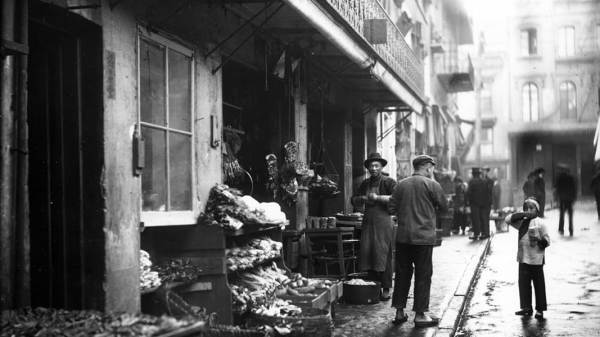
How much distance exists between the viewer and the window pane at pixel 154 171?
670 centimetres

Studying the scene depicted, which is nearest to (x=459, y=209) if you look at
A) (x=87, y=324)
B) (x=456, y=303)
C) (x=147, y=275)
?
(x=456, y=303)

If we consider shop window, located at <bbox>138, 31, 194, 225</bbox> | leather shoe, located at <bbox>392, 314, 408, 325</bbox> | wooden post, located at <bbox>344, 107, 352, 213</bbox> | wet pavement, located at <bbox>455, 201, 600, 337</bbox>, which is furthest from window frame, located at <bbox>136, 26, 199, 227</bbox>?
wooden post, located at <bbox>344, 107, 352, 213</bbox>

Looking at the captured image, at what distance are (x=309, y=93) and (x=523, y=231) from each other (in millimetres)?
4221

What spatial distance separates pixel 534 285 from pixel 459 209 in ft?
48.6

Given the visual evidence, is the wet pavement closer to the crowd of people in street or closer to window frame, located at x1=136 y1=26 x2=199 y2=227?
the crowd of people in street

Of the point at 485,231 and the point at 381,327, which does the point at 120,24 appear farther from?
the point at 485,231

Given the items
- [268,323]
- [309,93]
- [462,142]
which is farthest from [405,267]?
[462,142]

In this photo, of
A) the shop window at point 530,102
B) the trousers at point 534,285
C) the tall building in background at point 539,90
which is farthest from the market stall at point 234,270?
the shop window at point 530,102

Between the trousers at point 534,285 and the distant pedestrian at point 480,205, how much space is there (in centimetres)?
1134

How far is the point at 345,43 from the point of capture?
9758mm

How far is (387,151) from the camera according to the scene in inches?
792

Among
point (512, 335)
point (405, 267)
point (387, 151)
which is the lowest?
point (512, 335)

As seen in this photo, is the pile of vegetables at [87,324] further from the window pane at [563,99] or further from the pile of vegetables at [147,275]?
the window pane at [563,99]

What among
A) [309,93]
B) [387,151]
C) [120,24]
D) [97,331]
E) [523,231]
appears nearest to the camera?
[97,331]
